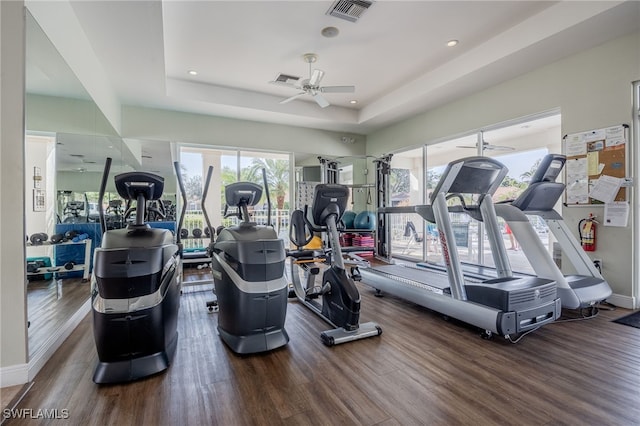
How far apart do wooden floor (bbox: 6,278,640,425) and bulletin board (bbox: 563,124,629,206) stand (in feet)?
5.13

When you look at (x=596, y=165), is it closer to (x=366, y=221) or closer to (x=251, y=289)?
(x=366, y=221)

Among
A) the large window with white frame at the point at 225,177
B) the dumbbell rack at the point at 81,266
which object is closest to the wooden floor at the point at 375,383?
the dumbbell rack at the point at 81,266

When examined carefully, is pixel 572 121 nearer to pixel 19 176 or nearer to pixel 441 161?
pixel 441 161

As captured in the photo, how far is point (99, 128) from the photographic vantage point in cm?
381

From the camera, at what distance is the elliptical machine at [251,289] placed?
7.34 feet

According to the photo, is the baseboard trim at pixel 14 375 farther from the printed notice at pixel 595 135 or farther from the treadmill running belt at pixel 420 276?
the printed notice at pixel 595 135

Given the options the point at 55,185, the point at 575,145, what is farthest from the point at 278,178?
the point at 575,145

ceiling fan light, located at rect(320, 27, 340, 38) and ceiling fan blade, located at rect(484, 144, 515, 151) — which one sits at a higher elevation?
ceiling fan light, located at rect(320, 27, 340, 38)

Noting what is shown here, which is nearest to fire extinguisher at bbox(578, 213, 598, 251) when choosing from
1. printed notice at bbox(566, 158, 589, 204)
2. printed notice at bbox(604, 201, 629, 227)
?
printed notice at bbox(604, 201, 629, 227)

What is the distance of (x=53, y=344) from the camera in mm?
2268

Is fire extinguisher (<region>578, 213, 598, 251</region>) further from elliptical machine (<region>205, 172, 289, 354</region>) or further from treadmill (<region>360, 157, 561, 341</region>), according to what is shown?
elliptical machine (<region>205, 172, 289, 354</region>)

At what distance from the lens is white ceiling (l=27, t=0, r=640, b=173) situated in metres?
3.11

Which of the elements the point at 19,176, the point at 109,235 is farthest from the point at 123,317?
the point at 19,176

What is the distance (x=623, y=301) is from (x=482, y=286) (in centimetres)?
213
